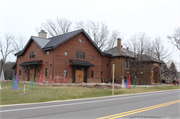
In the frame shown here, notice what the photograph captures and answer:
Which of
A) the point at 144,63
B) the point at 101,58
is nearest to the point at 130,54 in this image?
the point at 144,63

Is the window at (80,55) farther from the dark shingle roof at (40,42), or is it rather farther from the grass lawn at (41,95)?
the grass lawn at (41,95)

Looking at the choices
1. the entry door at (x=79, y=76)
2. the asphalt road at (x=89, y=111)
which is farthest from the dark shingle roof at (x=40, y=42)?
the asphalt road at (x=89, y=111)

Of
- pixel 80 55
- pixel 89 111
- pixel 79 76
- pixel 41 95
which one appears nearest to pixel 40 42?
pixel 80 55

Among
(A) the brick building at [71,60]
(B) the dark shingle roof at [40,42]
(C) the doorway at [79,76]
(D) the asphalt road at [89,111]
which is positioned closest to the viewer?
(D) the asphalt road at [89,111]

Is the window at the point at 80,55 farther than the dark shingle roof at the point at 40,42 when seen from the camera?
Yes

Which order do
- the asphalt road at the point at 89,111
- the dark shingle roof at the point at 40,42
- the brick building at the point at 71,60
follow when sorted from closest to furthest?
the asphalt road at the point at 89,111 → the brick building at the point at 71,60 → the dark shingle roof at the point at 40,42

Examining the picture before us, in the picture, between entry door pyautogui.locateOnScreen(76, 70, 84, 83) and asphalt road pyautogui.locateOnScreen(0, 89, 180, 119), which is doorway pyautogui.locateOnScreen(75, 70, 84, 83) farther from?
asphalt road pyautogui.locateOnScreen(0, 89, 180, 119)

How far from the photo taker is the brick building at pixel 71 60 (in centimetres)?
2672

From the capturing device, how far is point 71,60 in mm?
27703

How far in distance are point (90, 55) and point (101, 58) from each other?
13.1 ft

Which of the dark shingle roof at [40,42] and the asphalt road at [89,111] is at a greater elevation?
the dark shingle roof at [40,42]

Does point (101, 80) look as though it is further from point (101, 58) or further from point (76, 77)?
point (76, 77)

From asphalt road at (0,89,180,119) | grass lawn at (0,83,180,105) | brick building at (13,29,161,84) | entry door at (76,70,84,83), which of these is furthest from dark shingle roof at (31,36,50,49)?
asphalt road at (0,89,180,119)

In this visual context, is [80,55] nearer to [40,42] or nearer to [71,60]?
[71,60]
